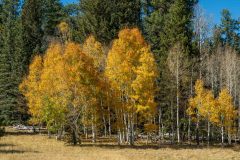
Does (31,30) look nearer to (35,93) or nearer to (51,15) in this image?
(51,15)

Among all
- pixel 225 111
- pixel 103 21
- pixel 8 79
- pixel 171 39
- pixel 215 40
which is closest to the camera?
pixel 225 111

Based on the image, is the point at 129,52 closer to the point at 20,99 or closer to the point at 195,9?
the point at 20,99

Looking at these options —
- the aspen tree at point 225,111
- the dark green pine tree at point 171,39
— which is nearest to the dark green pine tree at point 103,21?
the dark green pine tree at point 171,39

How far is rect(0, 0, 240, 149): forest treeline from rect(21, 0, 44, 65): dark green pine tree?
20 centimetres

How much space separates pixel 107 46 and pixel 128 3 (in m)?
12.4

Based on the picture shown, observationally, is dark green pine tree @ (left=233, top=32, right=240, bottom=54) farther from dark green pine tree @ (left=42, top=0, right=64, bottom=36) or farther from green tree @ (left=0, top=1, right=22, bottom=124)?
green tree @ (left=0, top=1, right=22, bottom=124)

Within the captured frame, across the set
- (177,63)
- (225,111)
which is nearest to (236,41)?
(225,111)

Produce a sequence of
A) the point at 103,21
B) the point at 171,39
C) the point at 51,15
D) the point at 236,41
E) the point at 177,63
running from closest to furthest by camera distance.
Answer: the point at 177,63
the point at 171,39
the point at 103,21
the point at 236,41
the point at 51,15

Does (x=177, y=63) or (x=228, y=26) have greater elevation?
(x=228, y=26)

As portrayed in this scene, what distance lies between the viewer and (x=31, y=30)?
149 ft

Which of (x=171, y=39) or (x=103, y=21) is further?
(x=103, y=21)

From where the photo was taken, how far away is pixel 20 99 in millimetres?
36500

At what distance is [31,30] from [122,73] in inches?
1156

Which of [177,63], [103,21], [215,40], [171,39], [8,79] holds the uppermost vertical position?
[215,40]
